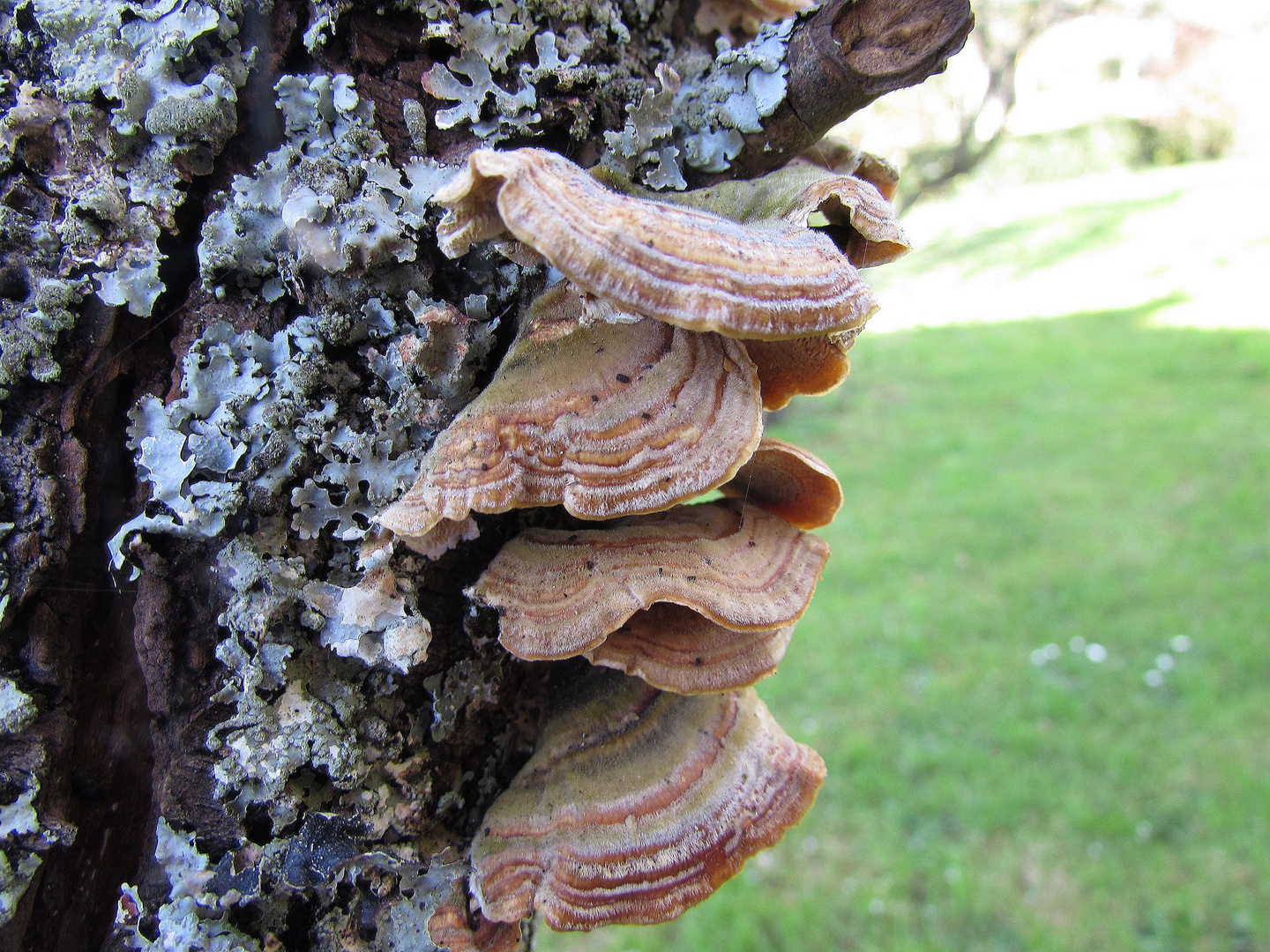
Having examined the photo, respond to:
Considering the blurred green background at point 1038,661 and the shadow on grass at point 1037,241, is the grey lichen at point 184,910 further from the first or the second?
the shadow on grass at point 1037,241

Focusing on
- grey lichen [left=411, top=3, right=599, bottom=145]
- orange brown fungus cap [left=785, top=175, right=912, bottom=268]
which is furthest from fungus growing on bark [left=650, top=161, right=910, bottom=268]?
grey lichen [left=411, top=3, right=599, bottom=145]

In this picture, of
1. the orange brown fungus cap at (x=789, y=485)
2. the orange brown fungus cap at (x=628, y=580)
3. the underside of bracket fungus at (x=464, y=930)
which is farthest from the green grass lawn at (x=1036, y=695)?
the orange brown fungus cap at (x=628, y=580)

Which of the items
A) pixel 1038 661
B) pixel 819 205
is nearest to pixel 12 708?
pixel 819 205

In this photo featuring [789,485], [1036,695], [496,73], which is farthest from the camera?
[1036,695]

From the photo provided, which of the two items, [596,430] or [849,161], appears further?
[849,161]

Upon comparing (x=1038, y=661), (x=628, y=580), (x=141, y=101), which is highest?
(x=141, y=101)

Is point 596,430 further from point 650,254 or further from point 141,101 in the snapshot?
point 141,101

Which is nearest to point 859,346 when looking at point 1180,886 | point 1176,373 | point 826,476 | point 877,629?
point 1176,373

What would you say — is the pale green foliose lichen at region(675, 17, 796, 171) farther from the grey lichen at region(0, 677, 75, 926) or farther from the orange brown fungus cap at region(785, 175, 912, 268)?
the grey lichen at region(0, 677, 75, 926)
